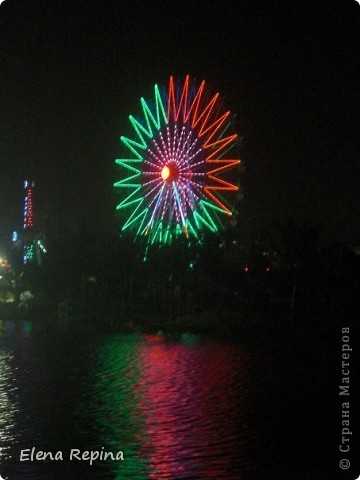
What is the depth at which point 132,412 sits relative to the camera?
10.8 meters

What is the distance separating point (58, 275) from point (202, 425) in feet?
120

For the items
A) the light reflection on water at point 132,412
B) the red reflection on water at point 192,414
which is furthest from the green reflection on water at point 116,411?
the red reflection on water at point 192,414

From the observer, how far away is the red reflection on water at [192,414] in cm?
795

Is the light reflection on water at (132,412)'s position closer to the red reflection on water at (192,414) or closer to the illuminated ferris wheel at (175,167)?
the red reflection on water at (192,414)

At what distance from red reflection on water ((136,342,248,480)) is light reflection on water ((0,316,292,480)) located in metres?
0.01

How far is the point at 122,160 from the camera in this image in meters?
34.2

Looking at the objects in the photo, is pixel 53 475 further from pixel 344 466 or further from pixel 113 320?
pixel 113 320

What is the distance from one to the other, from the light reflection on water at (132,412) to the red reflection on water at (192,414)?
11mm

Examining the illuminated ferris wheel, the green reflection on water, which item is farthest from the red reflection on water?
the illuminated ferris wheel

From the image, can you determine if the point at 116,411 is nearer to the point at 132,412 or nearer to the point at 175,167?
the point at 132,412

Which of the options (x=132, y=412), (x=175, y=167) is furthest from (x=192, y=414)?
(x=175, y=167)

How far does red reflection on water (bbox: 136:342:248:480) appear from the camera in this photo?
795 centimetres

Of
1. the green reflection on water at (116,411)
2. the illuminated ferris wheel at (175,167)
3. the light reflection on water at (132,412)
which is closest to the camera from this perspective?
the light reflection on water at (132,412)

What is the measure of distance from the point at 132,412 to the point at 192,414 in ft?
2.72
